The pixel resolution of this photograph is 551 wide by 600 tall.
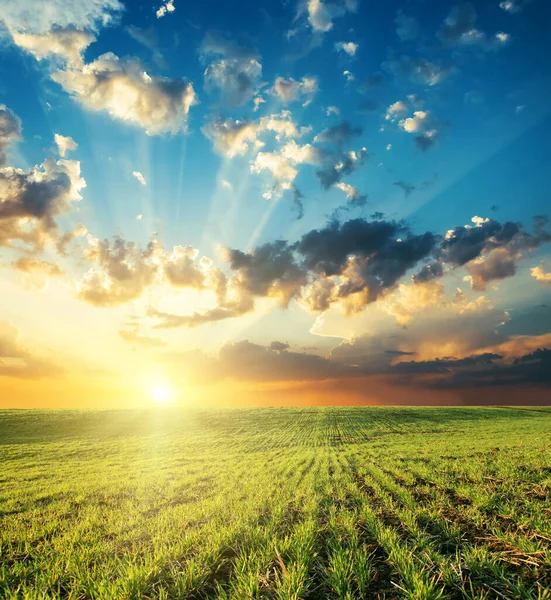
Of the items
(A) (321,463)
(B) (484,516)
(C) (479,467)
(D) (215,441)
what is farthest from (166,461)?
(B) (484,516)

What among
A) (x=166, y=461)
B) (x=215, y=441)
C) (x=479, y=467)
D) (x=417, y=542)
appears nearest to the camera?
(x=417, y=542)

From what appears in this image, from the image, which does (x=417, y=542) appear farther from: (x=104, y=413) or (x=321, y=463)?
(x=104, y=413)

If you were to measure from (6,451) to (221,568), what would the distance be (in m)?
38.7

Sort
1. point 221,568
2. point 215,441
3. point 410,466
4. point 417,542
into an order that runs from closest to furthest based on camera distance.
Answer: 1. point 221,568
2. point 417,542
3. point 410,466
4. point 215,441

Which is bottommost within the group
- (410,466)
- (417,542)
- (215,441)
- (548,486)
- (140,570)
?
(215,441)

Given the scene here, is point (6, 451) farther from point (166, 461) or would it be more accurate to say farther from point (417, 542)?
point (417, 542)

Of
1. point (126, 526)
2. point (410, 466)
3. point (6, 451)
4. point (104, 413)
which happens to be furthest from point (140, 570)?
point (104, 413)

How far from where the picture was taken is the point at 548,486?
11.1m

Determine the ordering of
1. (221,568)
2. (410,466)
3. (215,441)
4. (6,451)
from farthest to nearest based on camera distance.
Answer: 1. (215,441)
2. (6,451)
3. (410,466)
4. (221,568)

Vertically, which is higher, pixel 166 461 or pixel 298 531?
pixel 298 531

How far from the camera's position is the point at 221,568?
5.86 m

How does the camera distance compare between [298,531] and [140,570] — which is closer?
[140,570]

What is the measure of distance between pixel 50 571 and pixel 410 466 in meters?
16.9

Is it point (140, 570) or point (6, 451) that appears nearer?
point (140, 570)
